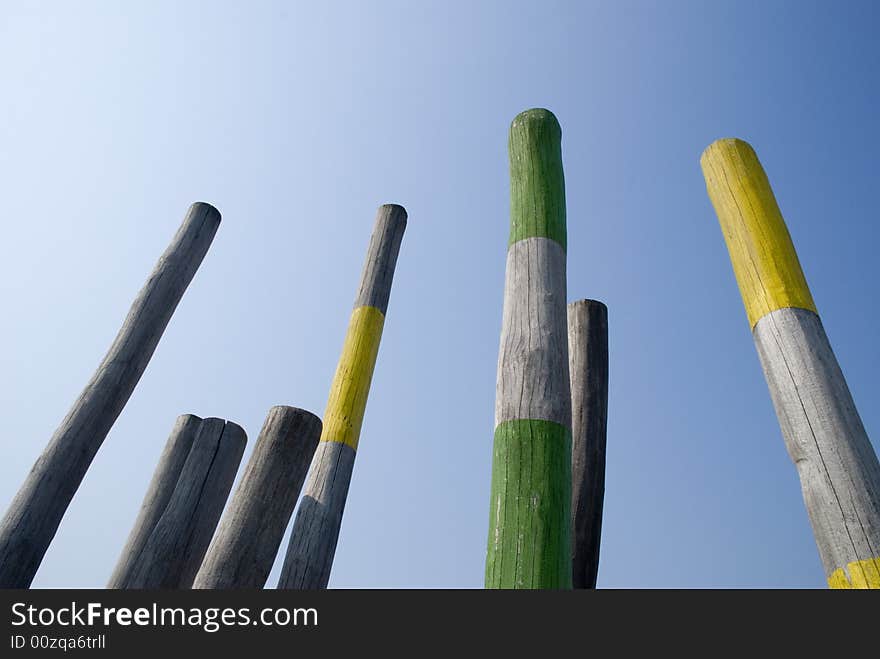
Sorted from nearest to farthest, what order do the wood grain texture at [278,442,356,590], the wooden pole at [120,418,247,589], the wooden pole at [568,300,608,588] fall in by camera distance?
the wooden pole at [120,418,247,589], the wooden pole at [568,300,608,588], the wood grain texture at [278,442,356,590]

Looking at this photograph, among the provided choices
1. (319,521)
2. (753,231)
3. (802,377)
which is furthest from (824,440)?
(319,521)

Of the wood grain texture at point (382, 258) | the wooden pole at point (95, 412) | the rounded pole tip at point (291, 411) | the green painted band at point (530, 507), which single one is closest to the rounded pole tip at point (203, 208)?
the wooden pole at point (95, 412)

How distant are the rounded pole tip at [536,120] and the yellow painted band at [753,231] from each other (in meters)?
0.99

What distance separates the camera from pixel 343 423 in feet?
18.7

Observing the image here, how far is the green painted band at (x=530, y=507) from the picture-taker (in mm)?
2291

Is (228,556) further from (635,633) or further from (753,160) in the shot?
(753,160)

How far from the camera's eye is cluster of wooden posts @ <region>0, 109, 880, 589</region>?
2.52m

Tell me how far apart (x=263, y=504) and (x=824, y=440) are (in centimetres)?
272

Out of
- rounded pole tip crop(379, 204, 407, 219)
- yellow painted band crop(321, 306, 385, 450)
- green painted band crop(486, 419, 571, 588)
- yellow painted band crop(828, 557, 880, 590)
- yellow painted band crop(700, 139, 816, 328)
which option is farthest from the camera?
rounded pole tip crop(379, 204, 407, 219)

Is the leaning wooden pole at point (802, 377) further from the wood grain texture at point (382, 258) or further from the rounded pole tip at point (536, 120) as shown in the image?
the wood grain texture at point (382, 258)

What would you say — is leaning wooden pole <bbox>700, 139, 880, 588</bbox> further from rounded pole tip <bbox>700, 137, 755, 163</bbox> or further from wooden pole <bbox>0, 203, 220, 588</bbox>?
wooden pole <bbox>0, 203, 220, 588</bbox>

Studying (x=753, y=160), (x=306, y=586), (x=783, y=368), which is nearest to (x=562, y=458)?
(x=783, y=368)

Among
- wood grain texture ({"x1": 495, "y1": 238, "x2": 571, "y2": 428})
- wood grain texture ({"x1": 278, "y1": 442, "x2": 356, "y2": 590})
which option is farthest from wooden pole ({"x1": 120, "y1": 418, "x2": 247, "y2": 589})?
wood grain texture ({"x1": 495, "y1": 238, "x2": 571, "y2": 428})

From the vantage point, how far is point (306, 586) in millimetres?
4539
